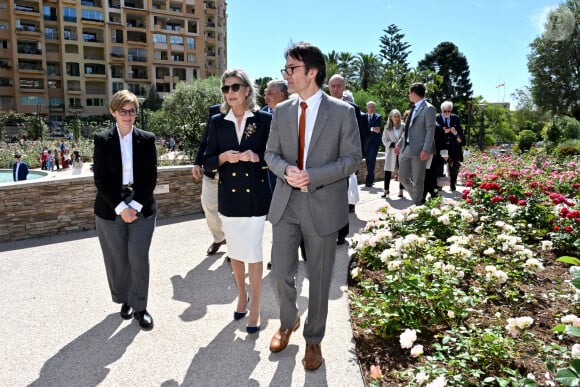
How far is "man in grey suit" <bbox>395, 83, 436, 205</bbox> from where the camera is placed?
21.9ft

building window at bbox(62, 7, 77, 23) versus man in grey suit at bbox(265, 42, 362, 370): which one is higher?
building window at bbox(62, 7, 77, 23)

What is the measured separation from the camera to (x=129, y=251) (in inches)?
152

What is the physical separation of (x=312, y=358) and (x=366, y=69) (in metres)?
61.5

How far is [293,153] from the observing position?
10.3 feet

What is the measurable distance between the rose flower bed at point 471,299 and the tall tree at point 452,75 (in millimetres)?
56149

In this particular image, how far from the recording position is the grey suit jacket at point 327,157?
9.88ft

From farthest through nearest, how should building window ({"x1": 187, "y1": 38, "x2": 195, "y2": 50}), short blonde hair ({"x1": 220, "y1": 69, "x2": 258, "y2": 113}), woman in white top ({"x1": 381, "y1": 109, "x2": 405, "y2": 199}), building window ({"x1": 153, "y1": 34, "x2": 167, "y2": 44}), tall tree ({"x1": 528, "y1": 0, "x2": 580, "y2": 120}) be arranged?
building window ({"x1": 187, "y1": 38, "x2": 195, "y2": 50}) → building window ({"x1": 153, "y1": 34, "x2": 167, "y2": 44}) → tall tree ({"x1": 528, "y1": 0, "x2": 580, "y2": 120}) → woman in white top ({"x1": 381, "y1": 109, "x2": 405, "y2": 199}) → short blonde hair ({"x1": 220, "y1": 69, "x2": 258, "y2": 113})

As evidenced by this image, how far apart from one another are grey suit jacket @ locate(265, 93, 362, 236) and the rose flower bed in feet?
2.87

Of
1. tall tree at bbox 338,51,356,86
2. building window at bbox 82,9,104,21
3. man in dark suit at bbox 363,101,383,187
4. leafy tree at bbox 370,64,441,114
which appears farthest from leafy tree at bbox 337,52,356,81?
man in dark suit at bbox 363,101,383,187

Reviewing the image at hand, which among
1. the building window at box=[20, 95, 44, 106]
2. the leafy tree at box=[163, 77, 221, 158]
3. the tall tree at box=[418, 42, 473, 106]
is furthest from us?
the building window at box=[20, 95, 44, 106]

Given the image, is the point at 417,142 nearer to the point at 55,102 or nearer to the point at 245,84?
the point at 245,84

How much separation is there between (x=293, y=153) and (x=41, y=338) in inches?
98.9

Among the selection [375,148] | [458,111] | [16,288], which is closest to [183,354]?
[16,288]

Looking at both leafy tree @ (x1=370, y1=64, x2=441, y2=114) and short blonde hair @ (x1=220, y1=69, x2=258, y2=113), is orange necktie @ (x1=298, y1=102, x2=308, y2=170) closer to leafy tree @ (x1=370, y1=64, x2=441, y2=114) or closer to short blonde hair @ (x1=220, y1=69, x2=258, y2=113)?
short blonde hair @ (x1=220, y1=69, x2=258, y2=113)
